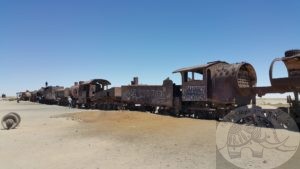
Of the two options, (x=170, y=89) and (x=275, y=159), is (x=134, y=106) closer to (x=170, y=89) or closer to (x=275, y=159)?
(x=170, y=89)

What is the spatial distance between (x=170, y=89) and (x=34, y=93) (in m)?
60.2

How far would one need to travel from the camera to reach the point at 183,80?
25.7m

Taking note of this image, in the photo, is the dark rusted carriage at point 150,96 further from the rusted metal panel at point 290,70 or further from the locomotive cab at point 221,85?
the rusted metal panel at point 290,70

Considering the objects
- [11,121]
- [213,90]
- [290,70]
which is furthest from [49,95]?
[290,70]

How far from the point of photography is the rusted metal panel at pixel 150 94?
2722 cm

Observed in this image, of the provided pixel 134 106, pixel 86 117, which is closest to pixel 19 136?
pixel 86 117

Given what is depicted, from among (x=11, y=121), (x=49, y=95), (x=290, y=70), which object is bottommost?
(x=11, y=121)

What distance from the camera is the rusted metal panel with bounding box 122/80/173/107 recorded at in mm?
27219

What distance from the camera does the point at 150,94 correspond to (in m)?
29.9

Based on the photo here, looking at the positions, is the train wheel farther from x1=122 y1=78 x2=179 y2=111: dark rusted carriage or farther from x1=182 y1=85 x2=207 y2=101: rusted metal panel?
x1=182 y1=85 x2=207 y2=101: rusted metal panel

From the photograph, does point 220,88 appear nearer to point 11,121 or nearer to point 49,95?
point 11,121

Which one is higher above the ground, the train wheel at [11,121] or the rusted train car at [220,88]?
the rusted train car at [220,88]

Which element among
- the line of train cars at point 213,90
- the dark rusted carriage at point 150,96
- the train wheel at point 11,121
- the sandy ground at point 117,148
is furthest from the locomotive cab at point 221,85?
the train wheel at point 11,121

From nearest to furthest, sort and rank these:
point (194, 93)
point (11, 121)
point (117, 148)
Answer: point (117, 148) → point (11, 121) → point (194, 93)
